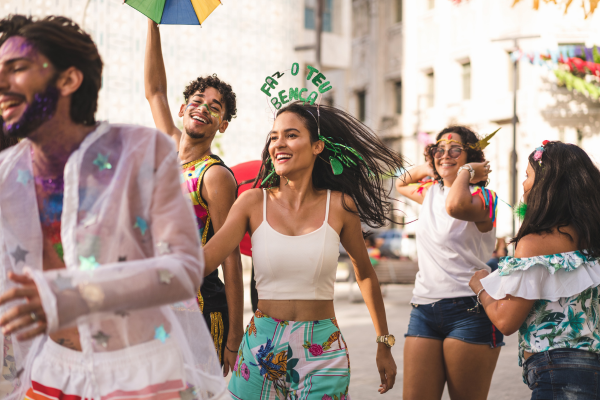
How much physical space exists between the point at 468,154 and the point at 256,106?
14560mm

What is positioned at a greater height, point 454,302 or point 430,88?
point 430,88

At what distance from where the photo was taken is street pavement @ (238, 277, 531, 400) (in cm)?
595

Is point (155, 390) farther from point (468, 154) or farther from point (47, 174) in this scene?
point (468, 154)

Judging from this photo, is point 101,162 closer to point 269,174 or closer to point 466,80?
point 269,174

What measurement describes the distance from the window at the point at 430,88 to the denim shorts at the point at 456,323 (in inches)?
962

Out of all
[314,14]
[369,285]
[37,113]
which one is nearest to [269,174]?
[369,285]

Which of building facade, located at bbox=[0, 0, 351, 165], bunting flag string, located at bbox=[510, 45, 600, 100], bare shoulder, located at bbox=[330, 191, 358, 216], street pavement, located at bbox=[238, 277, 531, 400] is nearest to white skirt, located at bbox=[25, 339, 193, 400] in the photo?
bare shoulder, located at bbox=[330, 191, 358, 216]

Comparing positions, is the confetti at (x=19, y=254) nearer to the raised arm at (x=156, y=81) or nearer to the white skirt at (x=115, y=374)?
the white skirt at (x=115, y=374)

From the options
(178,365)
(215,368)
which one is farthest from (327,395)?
(178,365)

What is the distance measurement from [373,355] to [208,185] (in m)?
4.92

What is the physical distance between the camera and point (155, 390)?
5.19ft

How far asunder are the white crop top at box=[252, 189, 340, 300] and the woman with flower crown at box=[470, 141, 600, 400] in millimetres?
731

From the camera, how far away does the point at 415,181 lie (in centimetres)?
484

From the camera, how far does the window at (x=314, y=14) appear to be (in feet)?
64.6
